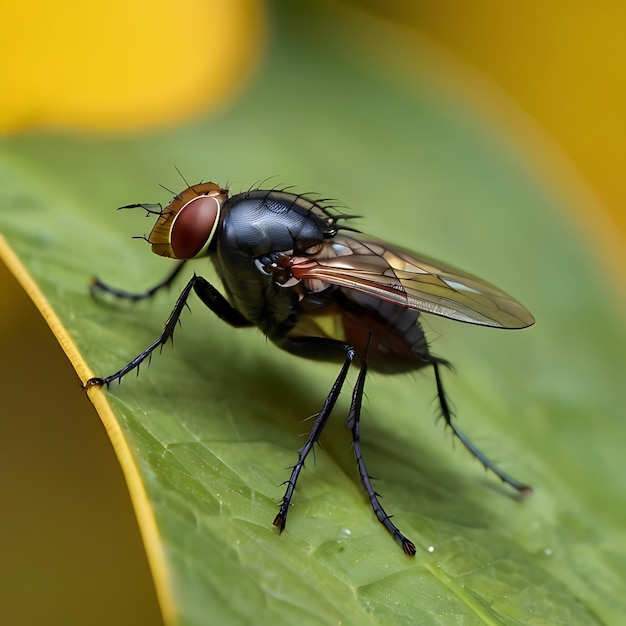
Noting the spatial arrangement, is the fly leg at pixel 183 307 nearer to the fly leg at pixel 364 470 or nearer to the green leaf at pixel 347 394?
the green leaf at pixel 347 394

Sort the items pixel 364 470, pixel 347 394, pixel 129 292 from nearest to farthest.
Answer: pixel 364 470 → pixel 347 394 → pixel 129 292

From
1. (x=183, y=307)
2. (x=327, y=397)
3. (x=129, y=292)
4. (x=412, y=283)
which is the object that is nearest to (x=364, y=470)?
(x=327, y=397)

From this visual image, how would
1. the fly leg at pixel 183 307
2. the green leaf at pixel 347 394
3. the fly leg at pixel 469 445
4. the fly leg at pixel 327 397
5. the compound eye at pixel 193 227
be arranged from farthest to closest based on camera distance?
1. the fly leg at pixel 469 445
2. the compound eye at pixel 193 227
3. the fly leg at pixel 183 307
4. the fly leg at pixel 327 397
5. the green leaf at pixel 347 394

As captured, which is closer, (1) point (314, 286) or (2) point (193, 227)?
(2) point (193, 227)

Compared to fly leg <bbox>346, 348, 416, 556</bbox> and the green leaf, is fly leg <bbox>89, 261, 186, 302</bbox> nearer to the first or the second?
the green leaf

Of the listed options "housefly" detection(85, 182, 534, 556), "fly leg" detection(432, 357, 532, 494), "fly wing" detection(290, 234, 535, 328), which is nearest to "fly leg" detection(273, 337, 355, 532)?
"housefly" detection(85, 182, 534, 556)

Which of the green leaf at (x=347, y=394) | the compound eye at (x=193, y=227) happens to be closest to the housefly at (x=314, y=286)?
the compound eye at (x=193, y=227)

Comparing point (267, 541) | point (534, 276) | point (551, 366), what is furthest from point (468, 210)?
point (267, 541)

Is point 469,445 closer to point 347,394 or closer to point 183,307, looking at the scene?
point 347,394
